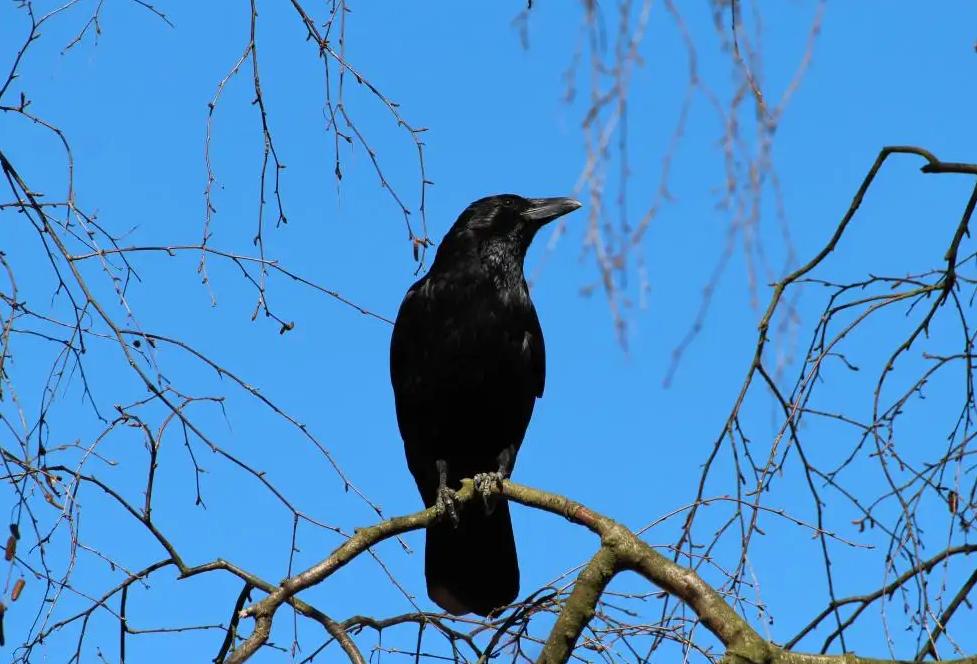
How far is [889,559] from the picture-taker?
3.02 m

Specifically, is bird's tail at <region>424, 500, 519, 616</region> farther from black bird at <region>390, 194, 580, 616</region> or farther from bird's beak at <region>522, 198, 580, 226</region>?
bird's beak at <region>522, 198, 580, 226</region>

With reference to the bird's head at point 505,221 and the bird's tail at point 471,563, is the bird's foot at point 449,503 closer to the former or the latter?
the bird's tail at point 471,563

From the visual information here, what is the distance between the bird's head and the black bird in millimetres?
121

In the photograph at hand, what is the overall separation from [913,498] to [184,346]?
1.90m

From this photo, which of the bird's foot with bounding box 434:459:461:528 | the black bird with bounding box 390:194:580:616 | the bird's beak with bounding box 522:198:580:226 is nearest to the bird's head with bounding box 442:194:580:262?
the bird's beak with bounding box 522:198:580:226

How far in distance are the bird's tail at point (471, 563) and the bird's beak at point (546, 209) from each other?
142cm

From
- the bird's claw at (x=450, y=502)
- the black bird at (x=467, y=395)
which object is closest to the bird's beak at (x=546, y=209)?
the black bird at (x=467, y=395)

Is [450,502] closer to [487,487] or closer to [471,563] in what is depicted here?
[487,487]

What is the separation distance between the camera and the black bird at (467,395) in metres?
4.92

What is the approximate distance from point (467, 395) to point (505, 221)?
0.97m

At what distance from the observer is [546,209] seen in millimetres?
5664

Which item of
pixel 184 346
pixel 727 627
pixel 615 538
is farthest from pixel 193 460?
pixel 727 627

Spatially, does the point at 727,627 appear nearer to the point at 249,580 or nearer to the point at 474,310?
the point at 249,580

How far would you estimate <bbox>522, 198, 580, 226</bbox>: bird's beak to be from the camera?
220 inches
